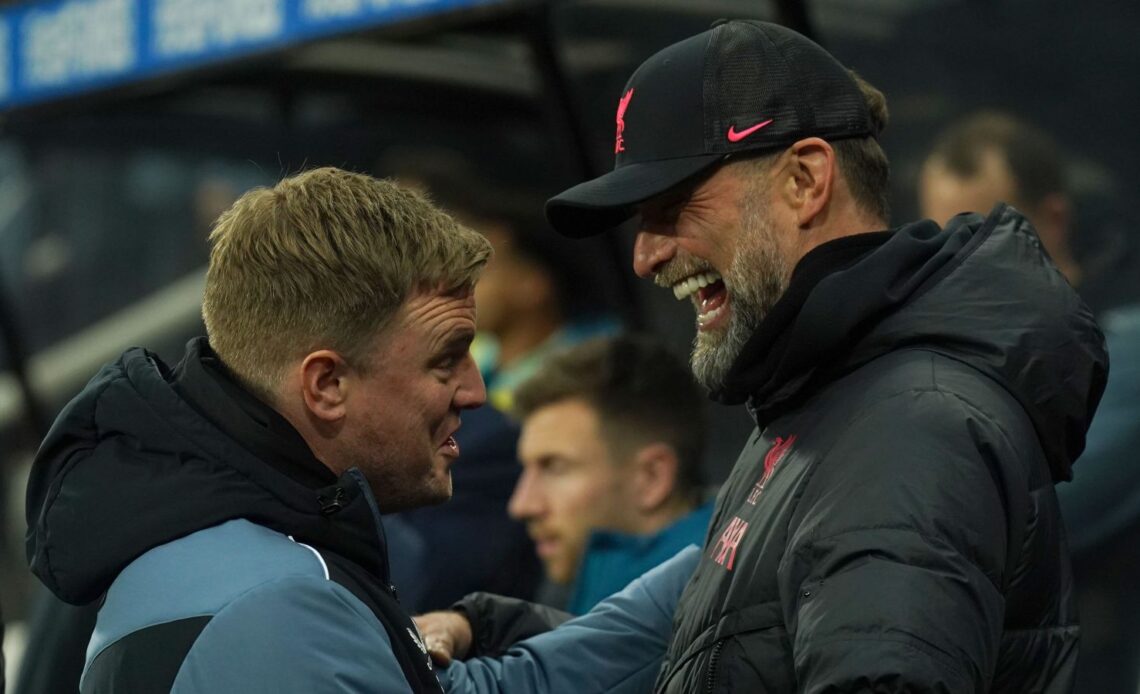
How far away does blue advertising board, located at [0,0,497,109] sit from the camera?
16.9 feet

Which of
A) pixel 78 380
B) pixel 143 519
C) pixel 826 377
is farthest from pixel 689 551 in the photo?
pixel 78 380

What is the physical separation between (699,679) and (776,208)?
66 centimetres

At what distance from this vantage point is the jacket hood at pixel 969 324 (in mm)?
1994

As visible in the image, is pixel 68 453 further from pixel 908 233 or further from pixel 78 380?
pixel 78 380

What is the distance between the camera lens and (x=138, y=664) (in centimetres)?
183

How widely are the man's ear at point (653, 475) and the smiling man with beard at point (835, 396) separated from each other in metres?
1.32

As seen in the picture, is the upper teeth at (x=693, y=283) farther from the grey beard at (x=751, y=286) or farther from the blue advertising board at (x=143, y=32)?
the blue advertising board at (x=143, y=32)

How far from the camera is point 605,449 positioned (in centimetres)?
391

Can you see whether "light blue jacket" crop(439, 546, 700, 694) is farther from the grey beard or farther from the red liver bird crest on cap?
the red liver bird crest on cap

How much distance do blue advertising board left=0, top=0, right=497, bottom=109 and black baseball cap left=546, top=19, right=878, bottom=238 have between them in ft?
8.27

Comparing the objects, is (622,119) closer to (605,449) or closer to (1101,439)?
(605,449)

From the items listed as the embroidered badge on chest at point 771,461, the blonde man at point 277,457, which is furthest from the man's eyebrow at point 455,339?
the embroidered badge on chest at point 771,461


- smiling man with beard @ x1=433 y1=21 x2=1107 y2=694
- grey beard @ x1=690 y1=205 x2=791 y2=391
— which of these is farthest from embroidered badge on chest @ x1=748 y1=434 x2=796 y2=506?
grey beard @ x1=690 y1=205 x2=791 y2=391

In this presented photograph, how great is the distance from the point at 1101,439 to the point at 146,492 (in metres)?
2.47
